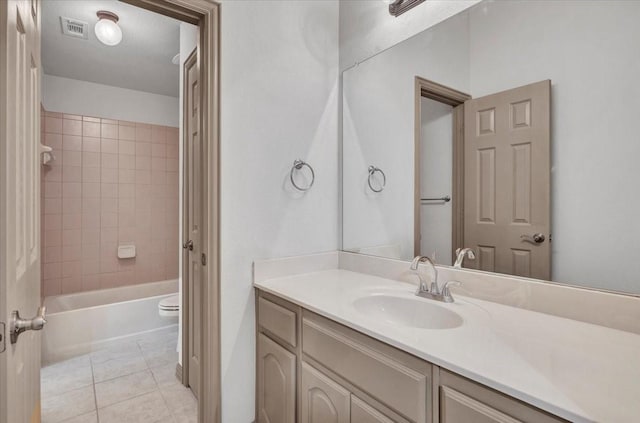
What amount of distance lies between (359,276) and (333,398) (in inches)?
27.2

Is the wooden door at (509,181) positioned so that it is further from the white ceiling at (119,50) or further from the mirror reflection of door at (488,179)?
the white ceiling at (119,50)

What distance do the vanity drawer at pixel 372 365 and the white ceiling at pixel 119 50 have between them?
2.40 metres

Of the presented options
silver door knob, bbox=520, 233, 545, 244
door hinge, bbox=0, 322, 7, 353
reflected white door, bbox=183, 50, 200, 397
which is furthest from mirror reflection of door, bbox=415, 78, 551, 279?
door hinge, bbox=0, 322, 7, 353

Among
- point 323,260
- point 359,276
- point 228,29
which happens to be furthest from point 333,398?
point 228,29

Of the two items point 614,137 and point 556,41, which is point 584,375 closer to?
point 614,137

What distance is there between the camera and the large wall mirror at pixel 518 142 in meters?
1.00

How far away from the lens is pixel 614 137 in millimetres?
1000

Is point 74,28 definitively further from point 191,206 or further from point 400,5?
point 400,5

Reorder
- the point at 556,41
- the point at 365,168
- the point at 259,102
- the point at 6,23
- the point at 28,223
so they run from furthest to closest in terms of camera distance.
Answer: the point at 365,168 < the point at 259,102 < the point at 556,41 < the point at 28,223 < the point at 6,23

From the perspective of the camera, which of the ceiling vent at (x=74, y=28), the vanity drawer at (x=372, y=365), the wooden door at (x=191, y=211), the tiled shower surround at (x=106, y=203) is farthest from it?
the tiled shower surround at (x=106, y=203)

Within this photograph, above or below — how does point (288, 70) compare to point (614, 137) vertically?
above

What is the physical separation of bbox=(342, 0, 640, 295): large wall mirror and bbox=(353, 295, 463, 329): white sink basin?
0.29 metres

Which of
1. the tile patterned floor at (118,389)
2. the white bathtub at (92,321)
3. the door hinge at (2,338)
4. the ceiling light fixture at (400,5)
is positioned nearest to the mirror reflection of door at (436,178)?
the ceiling light fixture at (400,5)

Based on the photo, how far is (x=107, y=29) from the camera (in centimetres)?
214
